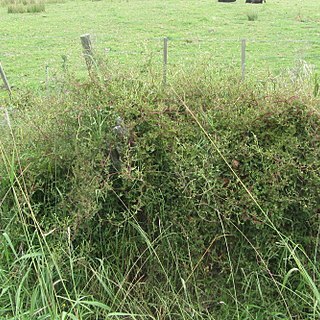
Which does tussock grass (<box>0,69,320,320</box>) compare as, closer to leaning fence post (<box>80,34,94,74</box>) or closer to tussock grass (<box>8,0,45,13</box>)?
leaning fence post (<box>80,34,94,74</box>)

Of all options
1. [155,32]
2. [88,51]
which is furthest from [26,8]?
[88,51]

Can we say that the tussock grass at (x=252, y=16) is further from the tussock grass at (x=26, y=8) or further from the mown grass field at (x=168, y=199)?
the mown grass field at (x=168, y=199)

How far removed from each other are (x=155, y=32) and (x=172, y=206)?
1390 cm

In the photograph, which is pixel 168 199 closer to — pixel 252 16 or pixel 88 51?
pixel 88 51

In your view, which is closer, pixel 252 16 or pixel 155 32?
pixel 155 32

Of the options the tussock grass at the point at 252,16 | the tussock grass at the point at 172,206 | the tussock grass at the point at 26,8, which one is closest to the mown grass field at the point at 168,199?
the tussock grass at the point at 172,206

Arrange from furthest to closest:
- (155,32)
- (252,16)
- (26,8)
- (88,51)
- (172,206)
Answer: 1. (26,8)
2. (252,16)
3. (155,32)
4. (88,51)
5. (172,206)

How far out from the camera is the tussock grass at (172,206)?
9.44ft

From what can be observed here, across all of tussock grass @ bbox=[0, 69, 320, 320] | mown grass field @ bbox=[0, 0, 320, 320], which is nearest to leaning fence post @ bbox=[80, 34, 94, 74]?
mown grass field @ bbox=[0, 0, 320, 320]

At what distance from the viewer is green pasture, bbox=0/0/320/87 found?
11.1 m

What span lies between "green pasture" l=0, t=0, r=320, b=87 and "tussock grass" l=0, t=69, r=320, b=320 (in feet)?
15.8

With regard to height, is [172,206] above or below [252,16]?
above

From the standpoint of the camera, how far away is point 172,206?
3053 millimetres

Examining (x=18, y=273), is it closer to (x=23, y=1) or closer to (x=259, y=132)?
(x=259, y=132)
